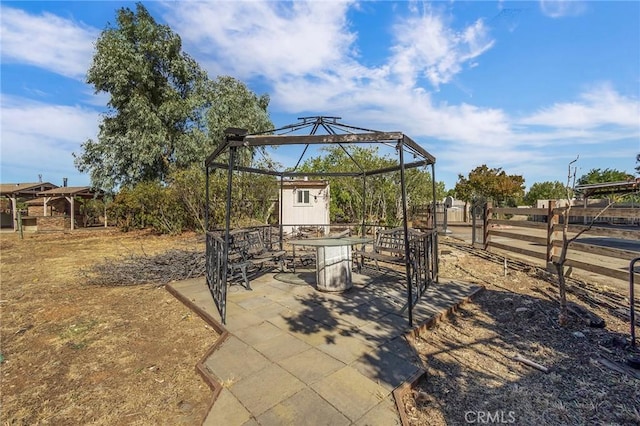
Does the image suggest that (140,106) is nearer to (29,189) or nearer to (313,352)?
(29,189)

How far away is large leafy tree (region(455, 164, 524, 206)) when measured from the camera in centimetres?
2447

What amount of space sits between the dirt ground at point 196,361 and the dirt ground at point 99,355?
0.04 ft

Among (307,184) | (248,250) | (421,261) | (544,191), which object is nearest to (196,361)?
(248,250)

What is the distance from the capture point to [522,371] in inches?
101

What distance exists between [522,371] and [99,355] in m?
4.06

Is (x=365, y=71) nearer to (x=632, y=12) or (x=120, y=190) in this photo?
(x=632, y=12)

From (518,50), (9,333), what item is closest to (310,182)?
(518,50)

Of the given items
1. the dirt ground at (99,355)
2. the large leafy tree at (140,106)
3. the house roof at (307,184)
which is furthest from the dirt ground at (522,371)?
the large leafy tree at (140,106)

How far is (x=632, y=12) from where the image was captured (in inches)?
206

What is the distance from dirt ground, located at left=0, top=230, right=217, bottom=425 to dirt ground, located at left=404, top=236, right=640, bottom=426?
187 centimetres

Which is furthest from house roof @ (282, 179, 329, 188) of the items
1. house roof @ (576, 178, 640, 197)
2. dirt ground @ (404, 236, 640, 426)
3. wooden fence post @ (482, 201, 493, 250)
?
dirt ground @ (404, 236, 640, 426)

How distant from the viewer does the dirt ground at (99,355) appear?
2283 millimetres

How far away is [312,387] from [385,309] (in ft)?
5.85

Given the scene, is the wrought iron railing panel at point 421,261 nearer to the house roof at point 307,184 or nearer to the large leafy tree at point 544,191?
the house roof at point 307,184
